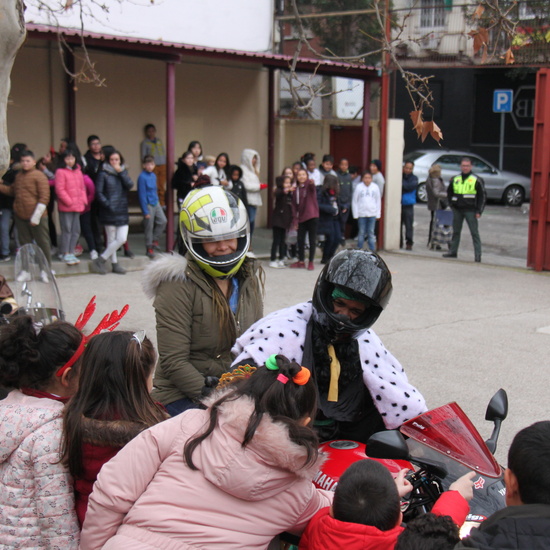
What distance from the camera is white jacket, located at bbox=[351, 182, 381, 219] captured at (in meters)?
14.5

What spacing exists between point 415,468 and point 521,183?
22.7 m

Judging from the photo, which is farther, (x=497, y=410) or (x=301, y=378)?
(x=497, y=410)

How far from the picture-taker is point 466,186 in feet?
46.8

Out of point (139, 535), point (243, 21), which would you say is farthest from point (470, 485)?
point (243, 21)

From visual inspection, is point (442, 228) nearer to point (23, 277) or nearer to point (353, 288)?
point (23, 277)

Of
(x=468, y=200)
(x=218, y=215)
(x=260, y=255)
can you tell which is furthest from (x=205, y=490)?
(x=468, y=200)

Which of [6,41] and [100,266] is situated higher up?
[6,41]

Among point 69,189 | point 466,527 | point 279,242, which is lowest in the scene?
point 279,242

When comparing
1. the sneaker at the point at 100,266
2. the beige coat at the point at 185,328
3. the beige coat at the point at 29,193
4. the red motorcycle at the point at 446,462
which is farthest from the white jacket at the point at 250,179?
the red motorcycle at the point at 446,462

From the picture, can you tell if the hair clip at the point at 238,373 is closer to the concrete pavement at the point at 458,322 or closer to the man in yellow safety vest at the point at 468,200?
the concrete pavement at the point at 458,322

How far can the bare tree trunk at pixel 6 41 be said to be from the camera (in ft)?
13.3

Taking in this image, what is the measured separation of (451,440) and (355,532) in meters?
0.61

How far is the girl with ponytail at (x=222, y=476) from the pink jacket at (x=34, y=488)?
0.24 m

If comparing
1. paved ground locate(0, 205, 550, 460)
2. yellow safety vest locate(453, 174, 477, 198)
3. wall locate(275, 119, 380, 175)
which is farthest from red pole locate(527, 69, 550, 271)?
wall locate(275, 119, 380, 175)
